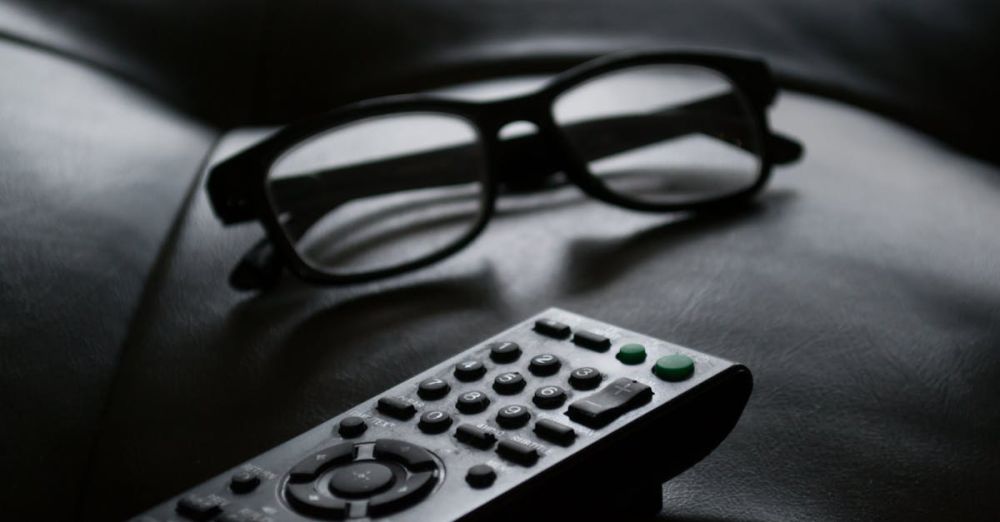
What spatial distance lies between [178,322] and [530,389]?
6.4 inches

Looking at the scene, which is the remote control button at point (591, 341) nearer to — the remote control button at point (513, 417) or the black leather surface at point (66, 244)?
the remote control button at point (513, 417)

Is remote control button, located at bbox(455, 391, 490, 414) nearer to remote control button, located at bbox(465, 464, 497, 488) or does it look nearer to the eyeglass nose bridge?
remote control button, located at bbox(465, 464, 497, 488)

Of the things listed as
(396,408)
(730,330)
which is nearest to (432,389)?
(396,408)

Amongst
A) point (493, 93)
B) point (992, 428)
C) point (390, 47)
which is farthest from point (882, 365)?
point (390, 47)

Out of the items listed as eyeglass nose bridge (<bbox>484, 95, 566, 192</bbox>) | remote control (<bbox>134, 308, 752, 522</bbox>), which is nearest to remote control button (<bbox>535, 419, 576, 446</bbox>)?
remote control (<bbox>134, 308, 752, 522</bbox>)

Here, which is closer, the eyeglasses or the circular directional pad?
the circular directional pad

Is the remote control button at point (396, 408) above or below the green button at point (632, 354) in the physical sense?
below

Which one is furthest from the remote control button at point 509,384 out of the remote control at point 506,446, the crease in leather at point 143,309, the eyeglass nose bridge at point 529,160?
the eyeglass nose bridge at point 529,160

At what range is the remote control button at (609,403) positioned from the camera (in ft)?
1.08

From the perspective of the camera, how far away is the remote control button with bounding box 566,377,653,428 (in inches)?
12.9

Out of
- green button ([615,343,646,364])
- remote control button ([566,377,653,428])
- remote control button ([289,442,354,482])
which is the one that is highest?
remote control button ([566,377,653,428])

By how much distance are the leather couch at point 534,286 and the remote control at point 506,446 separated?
17 mm

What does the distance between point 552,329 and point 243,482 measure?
12cm

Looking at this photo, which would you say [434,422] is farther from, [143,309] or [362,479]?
[143,309]
